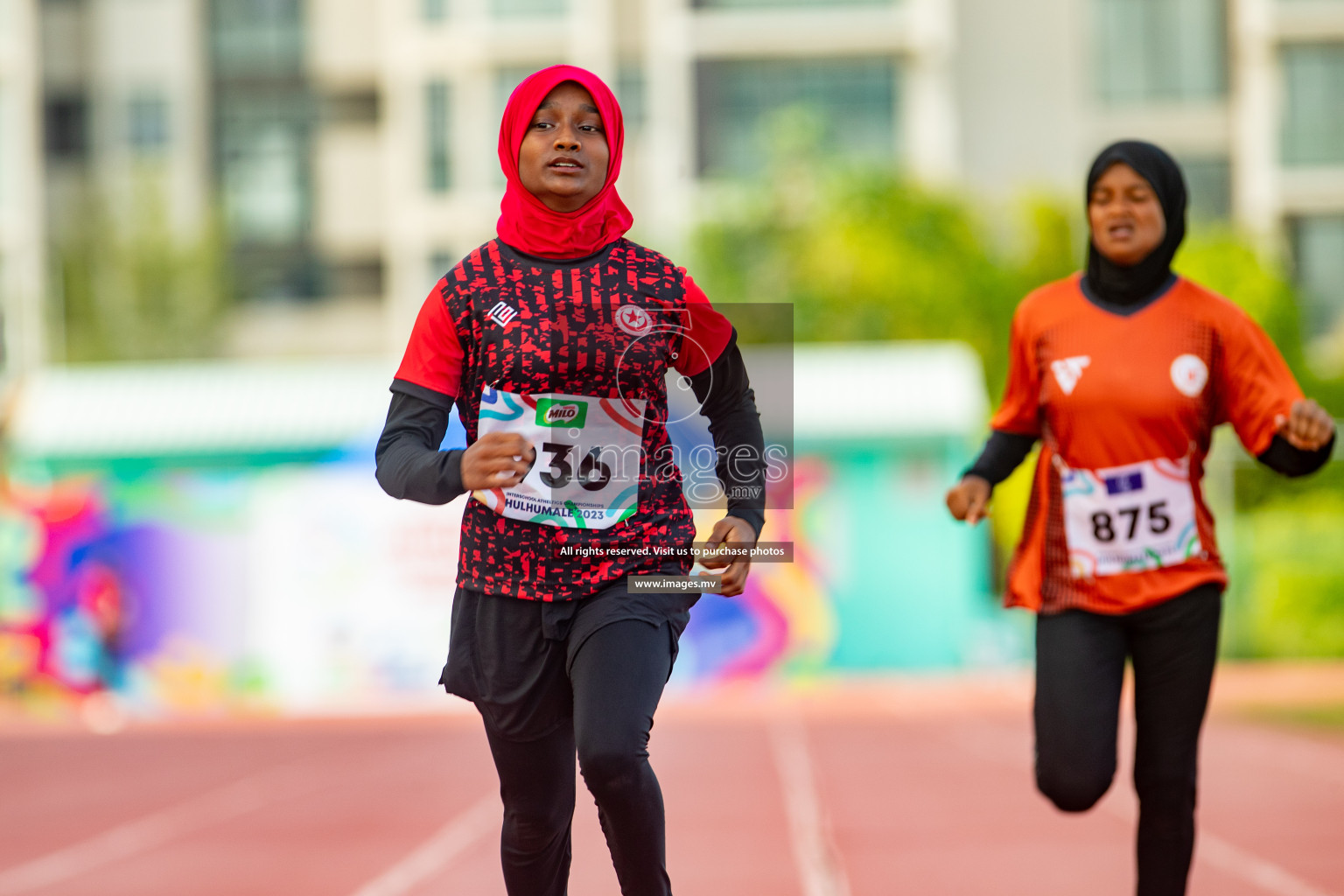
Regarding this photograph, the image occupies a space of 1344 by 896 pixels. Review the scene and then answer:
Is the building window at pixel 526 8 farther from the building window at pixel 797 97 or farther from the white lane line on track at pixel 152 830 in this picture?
the white lane line on track at pixel 152 830

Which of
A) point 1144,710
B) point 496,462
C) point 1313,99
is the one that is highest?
point 1313,99

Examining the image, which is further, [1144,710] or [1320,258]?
[1320,258]

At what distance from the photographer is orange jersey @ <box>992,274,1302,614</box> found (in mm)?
4352

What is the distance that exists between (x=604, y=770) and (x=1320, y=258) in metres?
37.5

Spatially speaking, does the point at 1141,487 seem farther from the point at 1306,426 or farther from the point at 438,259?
the point at 438,259

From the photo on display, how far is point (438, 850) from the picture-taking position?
26.8ft

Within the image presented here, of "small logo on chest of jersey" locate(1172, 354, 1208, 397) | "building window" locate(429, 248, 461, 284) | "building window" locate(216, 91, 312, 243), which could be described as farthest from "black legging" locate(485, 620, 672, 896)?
"building window" locate(216, 91, 312, 243)

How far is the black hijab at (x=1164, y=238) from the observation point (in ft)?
14.6

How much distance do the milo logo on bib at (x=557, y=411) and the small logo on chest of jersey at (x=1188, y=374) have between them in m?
1.63

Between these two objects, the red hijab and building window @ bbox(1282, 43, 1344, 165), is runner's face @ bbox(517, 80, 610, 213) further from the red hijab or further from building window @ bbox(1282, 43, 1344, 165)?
building window @ bbox(1282, 43, 1344, 165)

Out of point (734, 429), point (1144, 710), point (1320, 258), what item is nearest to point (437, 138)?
point (1320, 258)

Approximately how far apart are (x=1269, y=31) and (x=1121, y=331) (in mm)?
35794

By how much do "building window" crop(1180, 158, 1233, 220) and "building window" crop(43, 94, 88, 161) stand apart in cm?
2499

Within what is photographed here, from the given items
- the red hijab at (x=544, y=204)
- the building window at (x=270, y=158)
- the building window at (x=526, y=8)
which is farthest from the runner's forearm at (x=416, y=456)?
the building window at (x=270, y=158)
